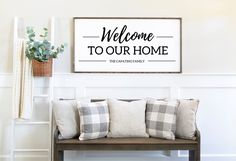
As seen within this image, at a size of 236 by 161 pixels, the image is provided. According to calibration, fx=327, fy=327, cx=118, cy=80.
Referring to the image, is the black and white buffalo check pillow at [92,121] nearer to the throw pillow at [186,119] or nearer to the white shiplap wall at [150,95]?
the white shiplap wall at [150,95]

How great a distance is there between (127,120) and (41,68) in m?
1.07

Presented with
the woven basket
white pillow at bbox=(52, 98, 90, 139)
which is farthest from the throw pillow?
the woven basket

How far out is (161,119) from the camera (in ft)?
11.1

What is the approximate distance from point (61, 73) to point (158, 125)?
1.24 m

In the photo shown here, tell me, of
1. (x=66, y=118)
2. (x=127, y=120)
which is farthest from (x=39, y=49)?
(x=127, y=120)

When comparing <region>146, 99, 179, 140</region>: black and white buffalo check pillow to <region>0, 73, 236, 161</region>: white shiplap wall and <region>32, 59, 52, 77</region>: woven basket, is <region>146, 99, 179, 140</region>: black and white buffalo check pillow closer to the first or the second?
<region>0, 73, 236, 161</region>: white shiplap wall

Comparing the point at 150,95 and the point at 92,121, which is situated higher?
the point at 150,95

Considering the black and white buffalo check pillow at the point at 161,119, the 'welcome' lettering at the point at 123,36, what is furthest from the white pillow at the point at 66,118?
the 'welcome' lettering at the point at 123,36

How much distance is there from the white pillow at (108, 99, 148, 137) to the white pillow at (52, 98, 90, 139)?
37cm

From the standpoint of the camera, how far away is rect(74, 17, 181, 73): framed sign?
373cm

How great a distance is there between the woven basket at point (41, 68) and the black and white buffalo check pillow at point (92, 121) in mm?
514

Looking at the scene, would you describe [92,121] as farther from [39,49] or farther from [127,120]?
[39,49]

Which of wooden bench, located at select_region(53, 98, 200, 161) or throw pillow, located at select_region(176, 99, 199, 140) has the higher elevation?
throw pillow, located at select_region(176, 99, 199, 140)

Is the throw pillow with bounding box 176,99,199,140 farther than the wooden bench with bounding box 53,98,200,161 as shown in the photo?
Yes
